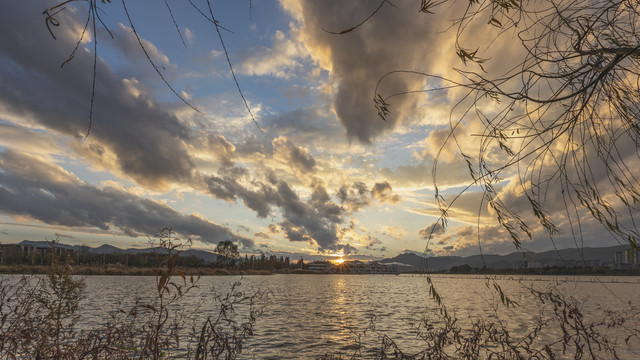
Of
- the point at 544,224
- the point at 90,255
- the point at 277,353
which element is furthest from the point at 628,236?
the point at 90,255

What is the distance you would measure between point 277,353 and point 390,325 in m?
12.5

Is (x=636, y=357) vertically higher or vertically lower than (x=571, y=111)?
lower

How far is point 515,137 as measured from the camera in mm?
4238

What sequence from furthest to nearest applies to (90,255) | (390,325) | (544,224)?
(90,255) → (390,325) → (544,224)

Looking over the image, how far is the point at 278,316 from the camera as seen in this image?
33688 mm

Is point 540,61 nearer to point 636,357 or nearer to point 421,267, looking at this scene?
point 421,267

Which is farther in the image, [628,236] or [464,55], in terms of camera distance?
[464,55]

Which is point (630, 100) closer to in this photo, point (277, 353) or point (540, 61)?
point (540, 61)

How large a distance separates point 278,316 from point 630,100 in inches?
1319

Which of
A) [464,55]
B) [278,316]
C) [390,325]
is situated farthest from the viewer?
[278,316]

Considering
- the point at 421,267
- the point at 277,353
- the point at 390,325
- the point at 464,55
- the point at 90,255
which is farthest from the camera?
the point at 90,255

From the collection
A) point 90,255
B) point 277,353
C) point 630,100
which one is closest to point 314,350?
point 277,353

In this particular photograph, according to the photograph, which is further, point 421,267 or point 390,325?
point 390,325

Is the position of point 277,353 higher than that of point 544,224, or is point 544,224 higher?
point 544,224
